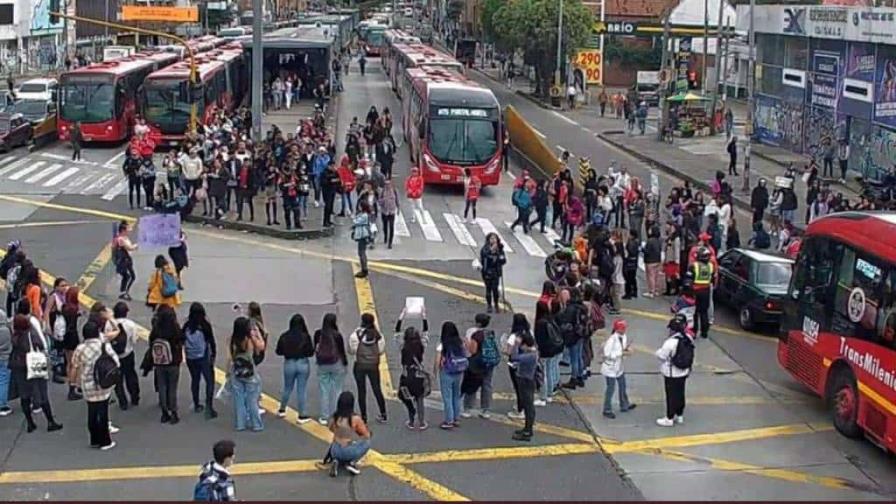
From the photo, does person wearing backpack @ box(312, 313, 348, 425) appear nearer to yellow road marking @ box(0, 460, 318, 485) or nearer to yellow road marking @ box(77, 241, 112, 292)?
yellow road marking @ box(0, 460, 318, 485)

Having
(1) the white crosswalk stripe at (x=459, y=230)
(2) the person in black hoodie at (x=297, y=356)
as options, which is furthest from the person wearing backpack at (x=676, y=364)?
(1) the white crosswalk stripe at (x=459, y=230)

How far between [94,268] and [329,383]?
33.7 feet

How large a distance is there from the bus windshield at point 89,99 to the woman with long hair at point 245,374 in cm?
2880

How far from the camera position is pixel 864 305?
1468 centimetres

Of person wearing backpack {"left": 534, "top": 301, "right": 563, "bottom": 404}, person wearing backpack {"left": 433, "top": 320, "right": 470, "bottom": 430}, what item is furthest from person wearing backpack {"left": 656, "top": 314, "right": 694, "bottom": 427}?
person wearing backpack {"left": 433, "top": 320, "right": 470, "bottom": 430}

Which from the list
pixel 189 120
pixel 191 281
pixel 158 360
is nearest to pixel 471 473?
pixel 158 360

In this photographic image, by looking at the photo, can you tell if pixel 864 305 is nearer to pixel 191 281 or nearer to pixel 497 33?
pixel 191 281

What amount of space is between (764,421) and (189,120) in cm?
2875

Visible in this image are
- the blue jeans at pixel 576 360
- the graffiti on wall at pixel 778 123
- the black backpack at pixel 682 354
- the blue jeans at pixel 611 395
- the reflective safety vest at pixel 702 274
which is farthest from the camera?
the graffiti on wall at pixel 778 123

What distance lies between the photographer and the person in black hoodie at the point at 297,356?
47.0ft

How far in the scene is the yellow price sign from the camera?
8050 centimetres

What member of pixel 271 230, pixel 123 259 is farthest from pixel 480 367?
pixel 271 230

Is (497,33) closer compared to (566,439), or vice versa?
(566,439)

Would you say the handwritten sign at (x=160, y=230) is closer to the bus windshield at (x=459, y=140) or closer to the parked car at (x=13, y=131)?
the bus windshield at (x=459, y=140)
